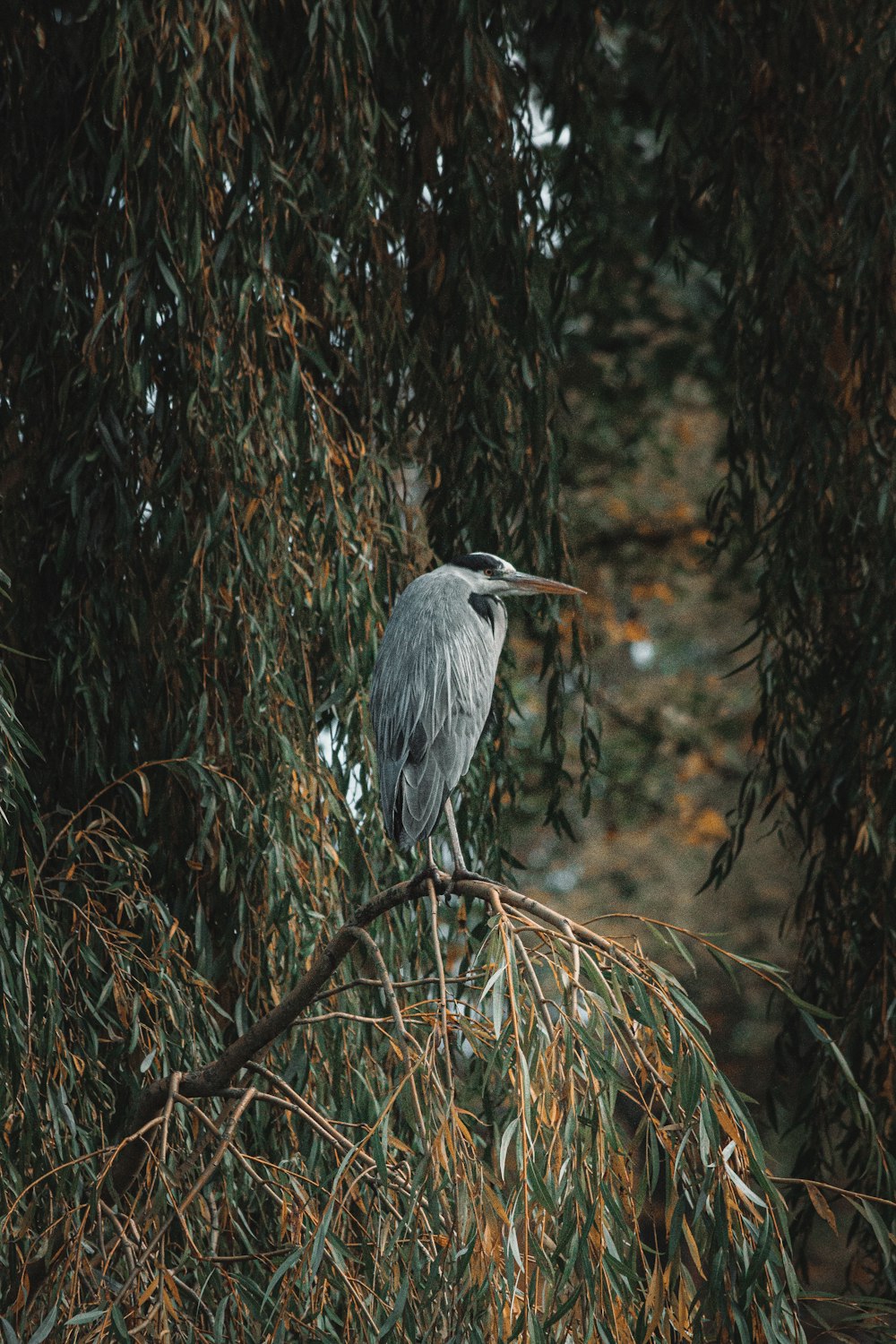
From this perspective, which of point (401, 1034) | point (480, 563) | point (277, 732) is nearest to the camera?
point (401, 1034)

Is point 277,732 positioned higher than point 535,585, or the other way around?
point 535,585

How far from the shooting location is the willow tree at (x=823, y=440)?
251cm

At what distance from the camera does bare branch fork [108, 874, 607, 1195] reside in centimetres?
161

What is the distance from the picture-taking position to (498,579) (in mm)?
2457

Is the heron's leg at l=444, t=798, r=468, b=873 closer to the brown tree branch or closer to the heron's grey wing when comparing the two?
the heron's grey wing

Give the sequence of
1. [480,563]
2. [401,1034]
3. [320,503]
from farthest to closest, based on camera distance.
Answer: [480,563], [320,503], [401,1034]

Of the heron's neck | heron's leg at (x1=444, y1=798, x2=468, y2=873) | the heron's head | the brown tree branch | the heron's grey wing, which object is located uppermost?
the heron's head

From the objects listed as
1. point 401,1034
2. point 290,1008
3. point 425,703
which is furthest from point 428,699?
point 401,1034

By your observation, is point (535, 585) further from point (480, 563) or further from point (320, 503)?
point (320, 503)

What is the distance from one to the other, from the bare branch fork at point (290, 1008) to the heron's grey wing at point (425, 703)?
0.28 metres

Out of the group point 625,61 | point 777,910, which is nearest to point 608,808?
point 777,910

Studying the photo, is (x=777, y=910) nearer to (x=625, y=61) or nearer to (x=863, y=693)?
(x=625, y=61)

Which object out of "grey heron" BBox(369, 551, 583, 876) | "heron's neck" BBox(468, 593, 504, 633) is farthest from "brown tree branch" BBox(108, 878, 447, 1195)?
"heron's neck" BBox(468, 593, 504, 633)

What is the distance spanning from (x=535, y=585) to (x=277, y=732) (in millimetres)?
556
